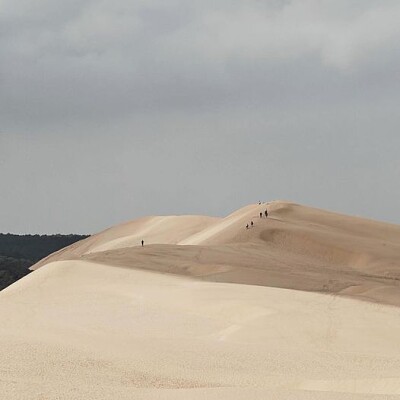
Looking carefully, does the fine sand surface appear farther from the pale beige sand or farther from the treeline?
the treeline

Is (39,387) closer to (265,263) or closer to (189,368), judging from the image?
(189,368)

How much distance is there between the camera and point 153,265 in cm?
3072

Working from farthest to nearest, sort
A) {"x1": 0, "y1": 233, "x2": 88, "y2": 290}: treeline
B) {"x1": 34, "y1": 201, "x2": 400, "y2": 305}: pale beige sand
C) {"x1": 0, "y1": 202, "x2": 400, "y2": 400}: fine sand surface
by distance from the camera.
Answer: {"x1": 0, "y1": 233, "x2": 88, "y2": 290}: treeline
{"x1": 34, "y1": 201, "x2": 400, "y2": 305}: pale beige sand
{"x1": 0, "y1": 202, "x2": 400, "y2": 400}: fine sand surface

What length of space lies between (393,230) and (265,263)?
24136 millimetres

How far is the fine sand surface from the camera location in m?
10.1

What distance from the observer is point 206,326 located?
1794 cm

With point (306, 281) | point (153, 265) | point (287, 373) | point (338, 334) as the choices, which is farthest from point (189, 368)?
point (153, 265)

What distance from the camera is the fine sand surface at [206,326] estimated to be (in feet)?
33.2

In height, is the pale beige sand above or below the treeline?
below

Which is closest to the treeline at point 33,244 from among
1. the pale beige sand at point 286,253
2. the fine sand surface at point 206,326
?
the pale beige sand at point 286,253

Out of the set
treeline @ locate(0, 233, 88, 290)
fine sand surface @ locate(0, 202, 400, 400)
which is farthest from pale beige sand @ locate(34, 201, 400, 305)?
treeline @ locate(0, 233, 88, 290)

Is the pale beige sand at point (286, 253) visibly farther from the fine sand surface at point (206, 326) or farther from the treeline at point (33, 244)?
the treeline at point (33, 244)

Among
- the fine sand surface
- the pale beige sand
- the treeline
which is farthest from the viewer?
the treeline

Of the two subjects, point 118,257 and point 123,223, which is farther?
point 123,223
